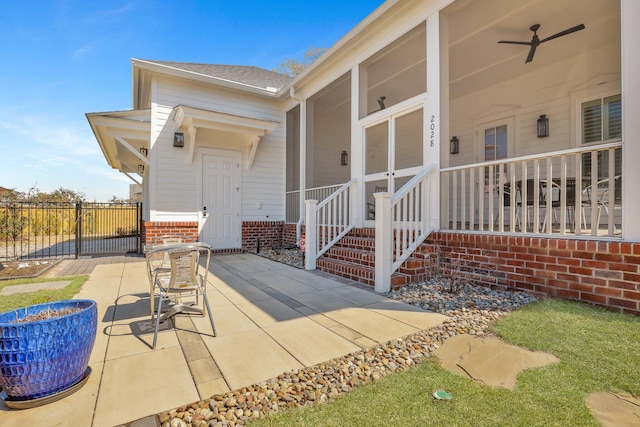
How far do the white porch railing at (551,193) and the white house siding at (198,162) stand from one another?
4800 mm

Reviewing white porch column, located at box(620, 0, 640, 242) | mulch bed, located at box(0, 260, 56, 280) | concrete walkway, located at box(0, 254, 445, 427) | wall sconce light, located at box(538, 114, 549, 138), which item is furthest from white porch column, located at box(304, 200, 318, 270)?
wall sconce light, located at box(538, 114, 549, 138)

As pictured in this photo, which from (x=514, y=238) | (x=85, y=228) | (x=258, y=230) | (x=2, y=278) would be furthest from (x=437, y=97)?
(x=85, y=228)

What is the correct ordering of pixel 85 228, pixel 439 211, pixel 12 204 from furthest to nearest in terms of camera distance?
pixel 85 228, pixel 12 204, pixel 439 211

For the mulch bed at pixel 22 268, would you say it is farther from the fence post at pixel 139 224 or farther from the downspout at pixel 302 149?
the downspout at pixel 302 149

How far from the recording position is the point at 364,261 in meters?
4.69

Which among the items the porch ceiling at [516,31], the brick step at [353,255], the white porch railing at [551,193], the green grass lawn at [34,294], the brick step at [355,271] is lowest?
the green grass lawn at [34,294]

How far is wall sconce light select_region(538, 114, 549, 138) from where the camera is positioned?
596cm

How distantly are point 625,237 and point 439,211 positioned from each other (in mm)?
1992

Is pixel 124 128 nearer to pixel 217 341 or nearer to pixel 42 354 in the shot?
pixel 217 341

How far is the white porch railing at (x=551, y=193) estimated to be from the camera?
10.2 feet

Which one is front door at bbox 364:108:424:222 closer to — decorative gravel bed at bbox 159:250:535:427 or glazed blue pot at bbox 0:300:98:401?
decorative gravel bed at bbox 159:250:535:427

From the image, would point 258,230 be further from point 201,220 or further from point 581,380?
point 581,380

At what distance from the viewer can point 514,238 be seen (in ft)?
11.9

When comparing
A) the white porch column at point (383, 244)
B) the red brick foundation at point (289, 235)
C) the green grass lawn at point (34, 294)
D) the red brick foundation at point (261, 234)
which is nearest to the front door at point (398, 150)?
the red brick foundation at point (289, 235)
